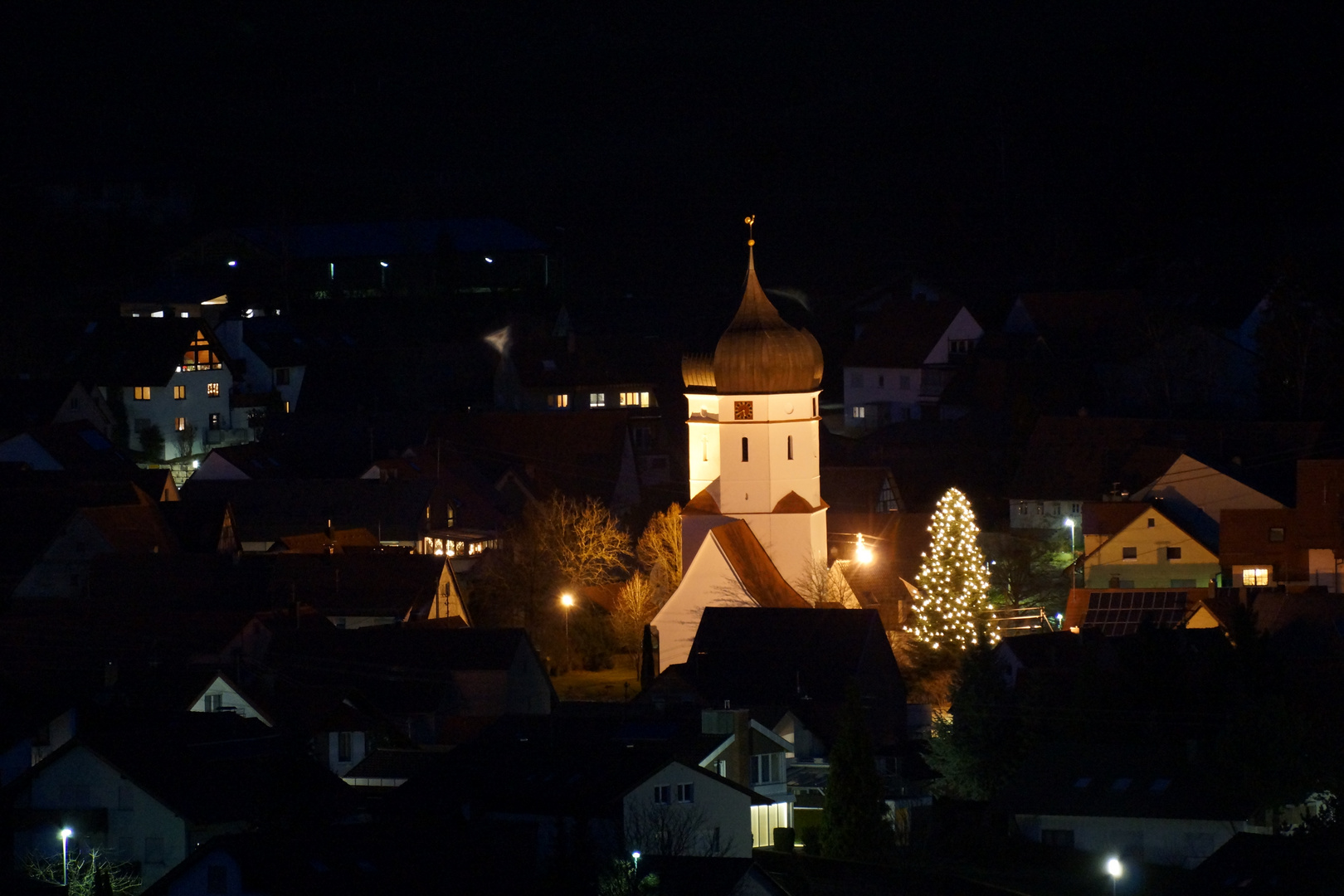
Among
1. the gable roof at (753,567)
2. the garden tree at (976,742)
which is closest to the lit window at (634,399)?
the gable roof at (753,567)

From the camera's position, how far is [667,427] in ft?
238

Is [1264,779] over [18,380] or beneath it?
beneath

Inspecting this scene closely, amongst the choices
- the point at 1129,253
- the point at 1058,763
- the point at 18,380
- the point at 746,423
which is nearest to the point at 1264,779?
the point at 1058,763

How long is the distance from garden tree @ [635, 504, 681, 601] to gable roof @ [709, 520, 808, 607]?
1.85 meters

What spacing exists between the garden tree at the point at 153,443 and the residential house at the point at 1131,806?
119ft

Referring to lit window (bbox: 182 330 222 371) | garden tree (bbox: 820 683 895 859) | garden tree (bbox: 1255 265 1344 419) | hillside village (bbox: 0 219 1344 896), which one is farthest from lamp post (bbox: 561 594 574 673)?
lit window (bbox: 182 330 222 371)

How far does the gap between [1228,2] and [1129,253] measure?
49950mm

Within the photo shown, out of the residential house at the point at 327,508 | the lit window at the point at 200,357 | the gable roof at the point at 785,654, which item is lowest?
the gable roof at the point at 785,654

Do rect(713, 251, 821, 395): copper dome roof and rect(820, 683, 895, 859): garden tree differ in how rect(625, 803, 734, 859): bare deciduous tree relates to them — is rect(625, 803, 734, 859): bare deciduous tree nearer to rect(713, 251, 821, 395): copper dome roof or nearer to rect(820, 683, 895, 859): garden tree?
rect(820, 683, 895, 859): garden tree

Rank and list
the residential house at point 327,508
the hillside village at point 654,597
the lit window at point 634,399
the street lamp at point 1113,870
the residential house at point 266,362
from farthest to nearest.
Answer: the residential house at point 266,362 < the lit window at point 634,399 < the residential house at point 327,508 < the hillside village at point 654,597 < the street lamp at point 1113,870

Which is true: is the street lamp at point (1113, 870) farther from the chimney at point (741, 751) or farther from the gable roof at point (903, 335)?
the gable roof at point (903, 335)

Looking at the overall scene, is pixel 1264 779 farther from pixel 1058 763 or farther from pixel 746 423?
pixel 746 423

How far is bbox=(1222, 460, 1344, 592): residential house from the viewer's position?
51.8 meters

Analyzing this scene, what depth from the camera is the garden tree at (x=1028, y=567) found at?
168 ft
